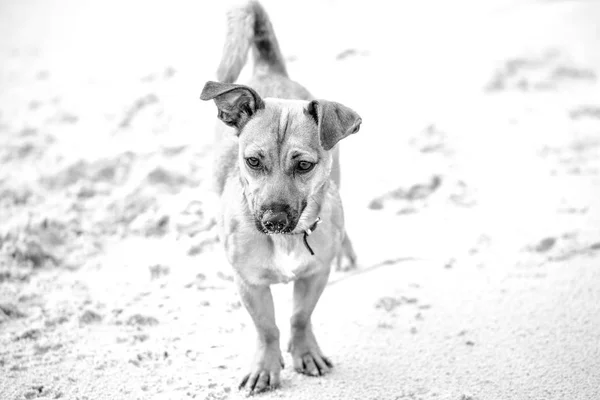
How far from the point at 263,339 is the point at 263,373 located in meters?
0.20

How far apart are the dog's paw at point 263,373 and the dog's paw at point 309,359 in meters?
0.14

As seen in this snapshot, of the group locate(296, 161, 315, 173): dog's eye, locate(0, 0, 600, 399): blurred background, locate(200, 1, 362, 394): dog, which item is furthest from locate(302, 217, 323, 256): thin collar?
locate(0, 0, 600, 399): blurred background

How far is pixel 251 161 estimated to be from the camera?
383 centimetres

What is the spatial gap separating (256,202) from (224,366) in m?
1.06

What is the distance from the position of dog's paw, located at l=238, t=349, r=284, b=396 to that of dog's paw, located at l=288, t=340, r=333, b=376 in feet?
0.44

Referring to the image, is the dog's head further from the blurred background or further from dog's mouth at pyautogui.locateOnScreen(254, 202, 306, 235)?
the blurred background

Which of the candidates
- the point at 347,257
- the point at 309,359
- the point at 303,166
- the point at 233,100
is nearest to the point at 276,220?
the point at 303,166

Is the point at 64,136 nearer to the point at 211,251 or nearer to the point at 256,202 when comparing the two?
the point at 211,251

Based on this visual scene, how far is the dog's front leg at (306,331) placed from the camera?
13.9 feet

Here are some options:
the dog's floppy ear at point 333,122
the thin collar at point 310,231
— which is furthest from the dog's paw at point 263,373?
the dog's floppy ear at point 333,122

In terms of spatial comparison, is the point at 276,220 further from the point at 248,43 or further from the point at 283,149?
the point at 248,43

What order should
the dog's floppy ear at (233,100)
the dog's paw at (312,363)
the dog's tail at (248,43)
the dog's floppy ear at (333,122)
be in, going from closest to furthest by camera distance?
the dog's floppy ear at (333,122)
the dog's floppy ear at (233,100)
the dog's paw at (312,363)
the dog's tail at (248,43)

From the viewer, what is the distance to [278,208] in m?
3.65

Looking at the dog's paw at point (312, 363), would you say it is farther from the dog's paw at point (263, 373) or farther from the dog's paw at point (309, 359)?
the dog's paw at point (263, 373)
